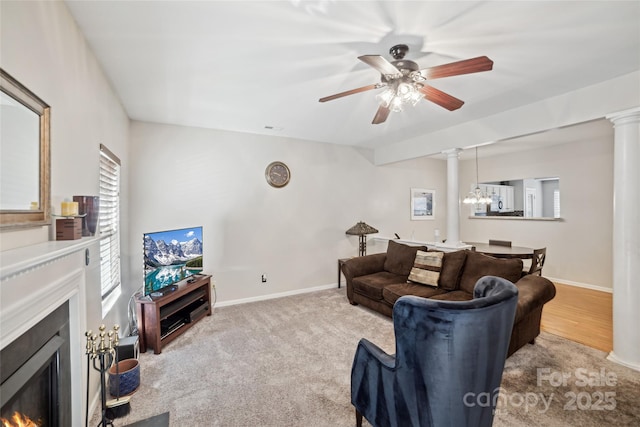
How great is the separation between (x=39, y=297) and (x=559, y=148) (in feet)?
23.4

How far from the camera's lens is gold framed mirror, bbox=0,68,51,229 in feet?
3.36

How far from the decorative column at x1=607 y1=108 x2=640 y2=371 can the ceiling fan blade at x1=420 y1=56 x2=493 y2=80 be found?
71.9 inches

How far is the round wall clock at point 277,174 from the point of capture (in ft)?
14.8

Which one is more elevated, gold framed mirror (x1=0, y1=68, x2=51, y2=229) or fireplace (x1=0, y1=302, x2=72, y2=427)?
gold framed mirror (x1=0, y1=68, x2=51, y2=229)

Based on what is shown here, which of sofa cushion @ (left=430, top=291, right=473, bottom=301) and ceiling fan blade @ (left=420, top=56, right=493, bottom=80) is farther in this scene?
sofa cushion @ (left=430, top=291, right=473, bottom=301)

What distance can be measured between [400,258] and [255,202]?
92.5 inches

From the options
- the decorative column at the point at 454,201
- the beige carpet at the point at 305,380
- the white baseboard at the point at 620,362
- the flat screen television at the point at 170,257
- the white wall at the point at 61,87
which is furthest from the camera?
the decorative column at the point at 454,201

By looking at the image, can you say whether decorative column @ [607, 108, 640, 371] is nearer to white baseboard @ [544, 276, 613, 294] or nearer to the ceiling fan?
the ceiling fan

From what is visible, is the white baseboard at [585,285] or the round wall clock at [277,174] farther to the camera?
the white baseboard at [585,285]

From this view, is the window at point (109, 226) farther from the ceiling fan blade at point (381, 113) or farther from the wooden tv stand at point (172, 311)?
the ceiling fan blade at point (381, 113)

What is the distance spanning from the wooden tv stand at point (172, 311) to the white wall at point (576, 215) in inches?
239

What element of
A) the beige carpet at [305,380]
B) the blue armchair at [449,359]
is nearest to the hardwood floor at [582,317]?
the beige carpet at [305,380]

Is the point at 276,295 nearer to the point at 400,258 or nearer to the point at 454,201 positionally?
the point at 400,258

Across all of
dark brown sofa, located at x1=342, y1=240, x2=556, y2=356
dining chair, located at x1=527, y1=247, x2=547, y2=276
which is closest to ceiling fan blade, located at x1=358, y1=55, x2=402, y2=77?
dark brown sofa, located at x1=342, y1=240, x2=556, y2=356
